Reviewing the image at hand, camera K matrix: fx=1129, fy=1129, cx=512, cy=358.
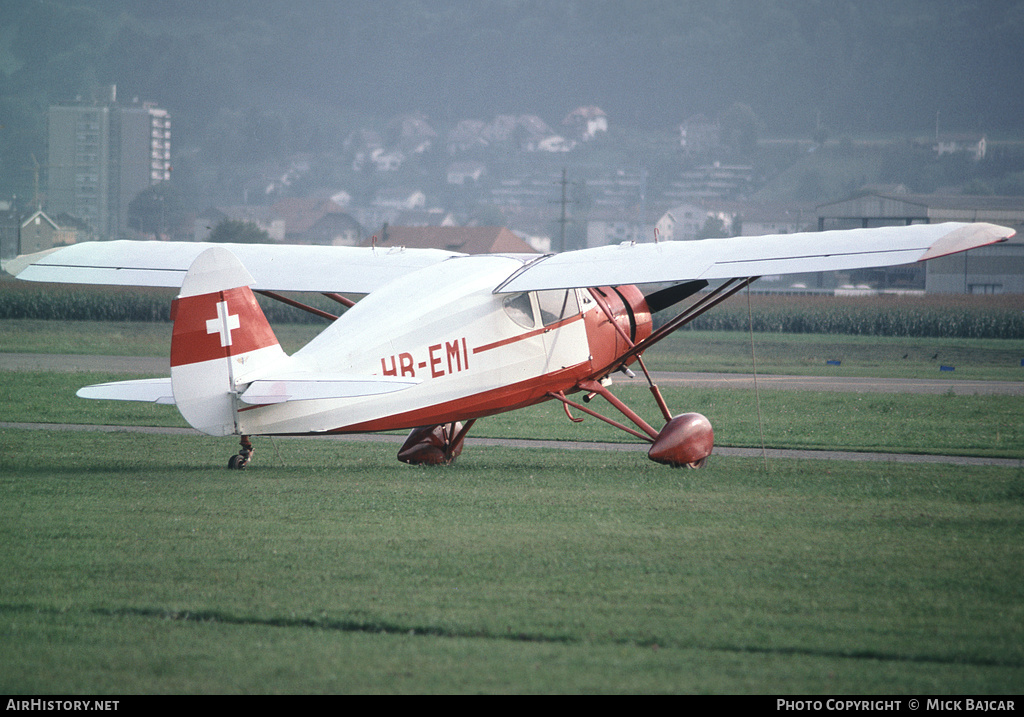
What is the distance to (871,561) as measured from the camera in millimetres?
7961

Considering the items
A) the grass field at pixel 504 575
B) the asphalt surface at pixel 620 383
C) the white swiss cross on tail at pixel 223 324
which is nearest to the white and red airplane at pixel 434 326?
the white swiss cross on tail at pixel 223 324

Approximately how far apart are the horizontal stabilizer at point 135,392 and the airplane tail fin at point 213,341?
1.17ft

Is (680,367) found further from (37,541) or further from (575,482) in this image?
(37,541)

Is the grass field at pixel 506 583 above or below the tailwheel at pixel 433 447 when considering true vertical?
below

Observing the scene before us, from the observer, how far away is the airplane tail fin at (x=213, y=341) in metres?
10.5

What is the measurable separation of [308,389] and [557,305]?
3759mm

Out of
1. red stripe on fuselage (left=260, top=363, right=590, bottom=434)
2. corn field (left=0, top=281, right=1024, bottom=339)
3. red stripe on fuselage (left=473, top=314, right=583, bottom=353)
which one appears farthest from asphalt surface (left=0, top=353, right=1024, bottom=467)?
corn field (left=0, top=281, right=1024, bottom=339)

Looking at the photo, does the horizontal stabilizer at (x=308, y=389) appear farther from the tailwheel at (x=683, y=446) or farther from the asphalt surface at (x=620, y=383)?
the asphalt surface at (x=620, y=383)

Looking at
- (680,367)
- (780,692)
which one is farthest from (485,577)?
(680,367)

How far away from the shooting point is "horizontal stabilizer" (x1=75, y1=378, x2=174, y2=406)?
10.8m

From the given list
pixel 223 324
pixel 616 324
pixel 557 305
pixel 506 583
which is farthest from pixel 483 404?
pixel 506 583

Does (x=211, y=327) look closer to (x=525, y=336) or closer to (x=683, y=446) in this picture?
(x=525, y=336)

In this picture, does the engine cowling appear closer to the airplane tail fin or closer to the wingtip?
the wingtip

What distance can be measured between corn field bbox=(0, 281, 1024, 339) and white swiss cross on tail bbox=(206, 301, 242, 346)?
35.3 meters
